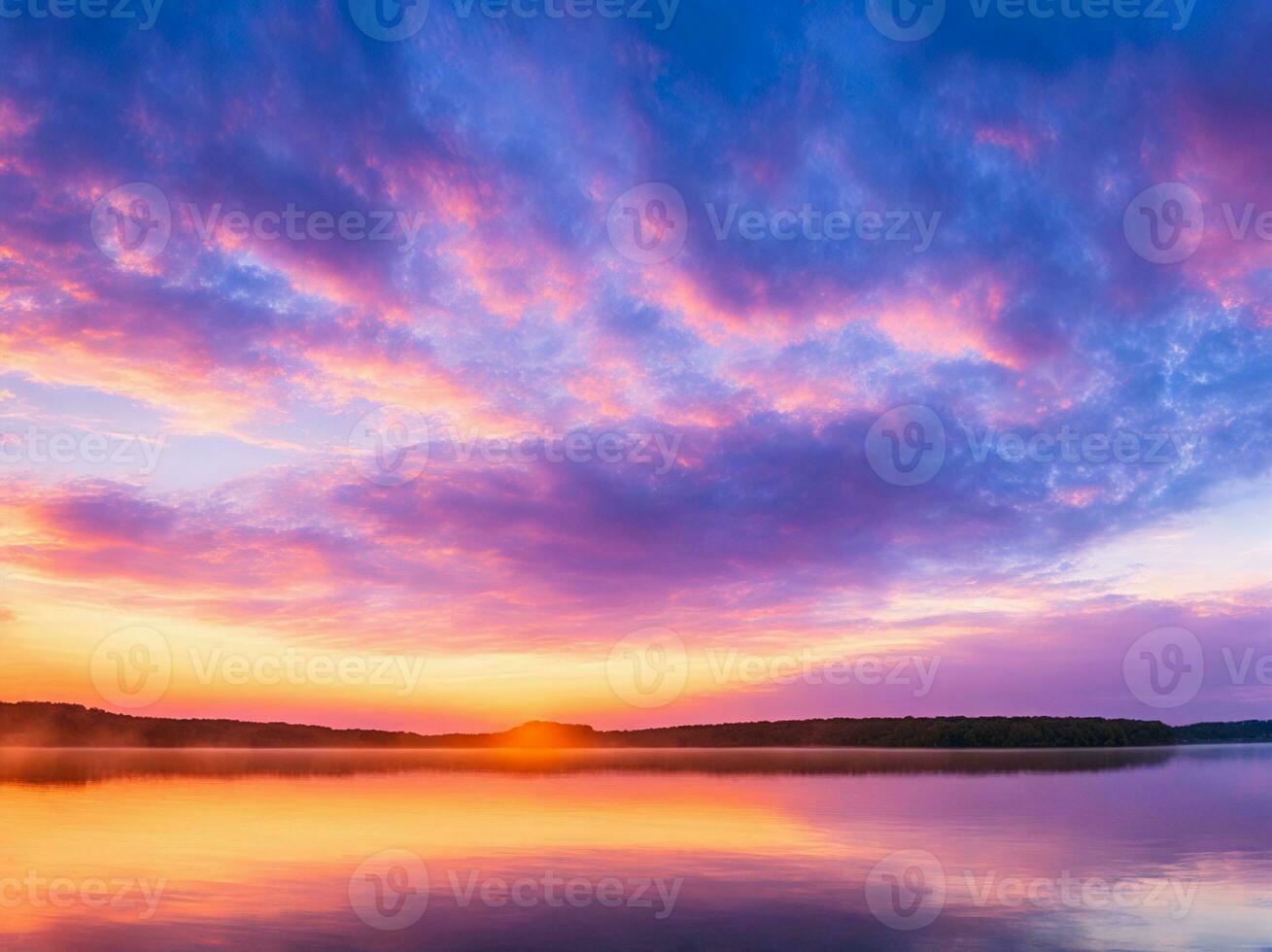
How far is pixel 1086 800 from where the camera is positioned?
69562 mm

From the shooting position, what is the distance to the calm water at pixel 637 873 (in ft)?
84.8

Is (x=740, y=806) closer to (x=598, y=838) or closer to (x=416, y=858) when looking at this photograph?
(x=598, y=838)

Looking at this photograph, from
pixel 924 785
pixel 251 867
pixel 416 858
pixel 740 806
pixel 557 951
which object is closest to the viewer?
pixel 557 951

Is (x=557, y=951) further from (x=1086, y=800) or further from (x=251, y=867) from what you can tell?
(x=1086, y=800)

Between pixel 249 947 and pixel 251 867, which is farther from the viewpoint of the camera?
pixel 251 867

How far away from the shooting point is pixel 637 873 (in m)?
35.2

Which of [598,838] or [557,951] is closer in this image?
[557,951]

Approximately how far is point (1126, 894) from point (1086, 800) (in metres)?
42.1

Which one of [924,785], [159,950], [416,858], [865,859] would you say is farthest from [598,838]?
[924,785]

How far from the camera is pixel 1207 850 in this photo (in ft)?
137

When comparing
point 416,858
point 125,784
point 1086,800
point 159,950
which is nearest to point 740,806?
point 1086,800

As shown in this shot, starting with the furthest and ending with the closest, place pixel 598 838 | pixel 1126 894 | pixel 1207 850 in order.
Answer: pixel 598 838 < pixel 1207 850 < pixel 1126 894

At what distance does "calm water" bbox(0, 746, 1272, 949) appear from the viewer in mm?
25844

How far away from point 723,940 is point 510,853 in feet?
58.6
